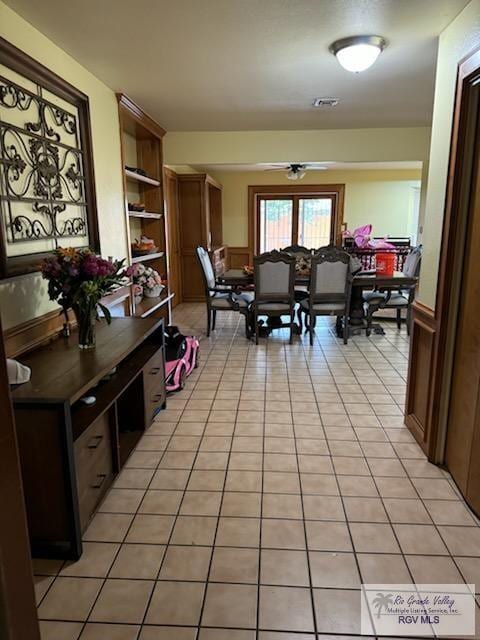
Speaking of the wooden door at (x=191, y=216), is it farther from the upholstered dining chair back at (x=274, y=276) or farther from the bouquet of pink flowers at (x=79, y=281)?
the bouquet of pink flowers at (x=79, y=281)

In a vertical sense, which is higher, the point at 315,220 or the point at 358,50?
the point at 358,50

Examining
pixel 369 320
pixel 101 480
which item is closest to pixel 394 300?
pixel 369 320

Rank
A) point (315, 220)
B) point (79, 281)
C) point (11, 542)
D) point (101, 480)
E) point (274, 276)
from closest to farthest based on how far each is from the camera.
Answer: point (11, 542), point (101, 480), point (79, 281), point (274, 276), point (315, 220)

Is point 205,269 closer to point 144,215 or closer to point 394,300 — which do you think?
point 144,215

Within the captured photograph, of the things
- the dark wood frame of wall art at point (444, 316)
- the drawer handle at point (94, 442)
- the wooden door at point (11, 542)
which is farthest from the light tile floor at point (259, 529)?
the wooden door at point (11, 542)

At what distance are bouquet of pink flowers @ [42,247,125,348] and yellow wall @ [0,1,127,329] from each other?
20 cm

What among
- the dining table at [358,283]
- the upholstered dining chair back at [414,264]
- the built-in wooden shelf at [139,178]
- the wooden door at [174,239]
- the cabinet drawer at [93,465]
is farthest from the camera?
the wooden door at [174,239]

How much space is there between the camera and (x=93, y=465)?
75.4 inches

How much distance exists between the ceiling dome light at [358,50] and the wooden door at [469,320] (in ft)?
2.26

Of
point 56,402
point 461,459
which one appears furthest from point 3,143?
point 461,459

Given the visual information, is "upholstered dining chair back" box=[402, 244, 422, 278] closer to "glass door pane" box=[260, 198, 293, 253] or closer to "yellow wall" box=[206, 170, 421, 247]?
"yellow wall" box=[206, 170, 421, 247]

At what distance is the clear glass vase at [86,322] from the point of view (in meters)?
2.22

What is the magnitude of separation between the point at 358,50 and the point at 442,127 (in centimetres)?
66

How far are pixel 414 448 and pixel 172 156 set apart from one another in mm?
3938
